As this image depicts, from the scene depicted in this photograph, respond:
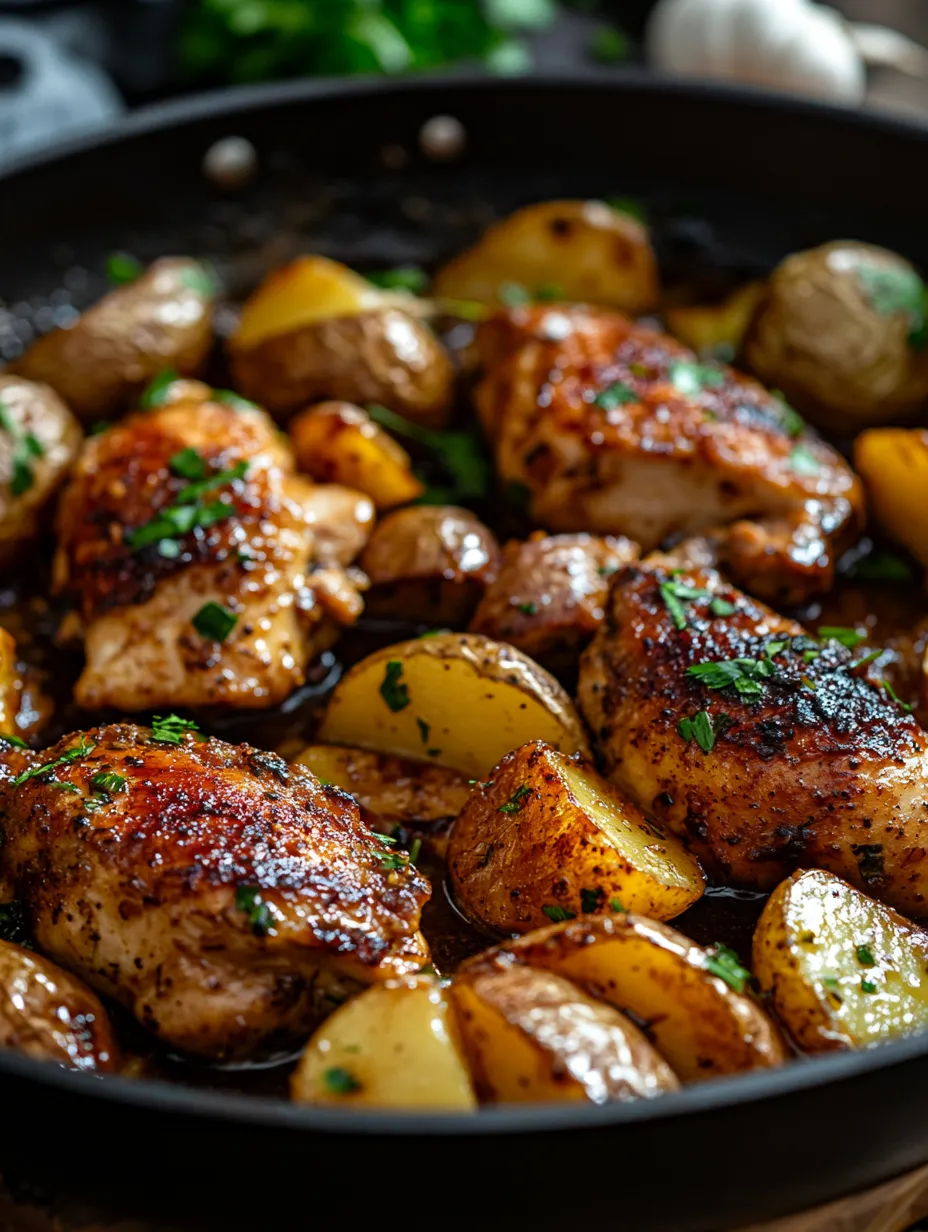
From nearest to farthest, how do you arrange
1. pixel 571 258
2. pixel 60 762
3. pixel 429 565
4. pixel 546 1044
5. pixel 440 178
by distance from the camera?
pixel 546 1044 < pixel 60 762 < pixel 429 565 < pixel 571 258 < pixel 440 178

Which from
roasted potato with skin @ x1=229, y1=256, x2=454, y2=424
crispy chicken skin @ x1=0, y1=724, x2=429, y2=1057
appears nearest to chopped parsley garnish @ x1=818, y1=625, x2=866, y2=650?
crispy chicken skin @ x1=0, y1=724, x2=429, y2=1057

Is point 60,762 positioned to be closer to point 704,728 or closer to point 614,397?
point 704,728

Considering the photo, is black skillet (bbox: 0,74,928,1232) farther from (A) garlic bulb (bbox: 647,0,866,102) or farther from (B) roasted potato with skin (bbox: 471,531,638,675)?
(B) roasted potato with skin (bbox: 471,531,638,675)

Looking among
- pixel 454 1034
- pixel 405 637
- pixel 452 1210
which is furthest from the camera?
pixel 405 637

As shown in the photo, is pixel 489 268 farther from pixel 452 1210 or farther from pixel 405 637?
pixel 452 1210

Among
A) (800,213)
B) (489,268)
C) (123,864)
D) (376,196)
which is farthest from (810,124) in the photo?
(123,864)

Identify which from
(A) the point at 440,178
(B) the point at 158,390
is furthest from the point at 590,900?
(A) the point at 440,178
